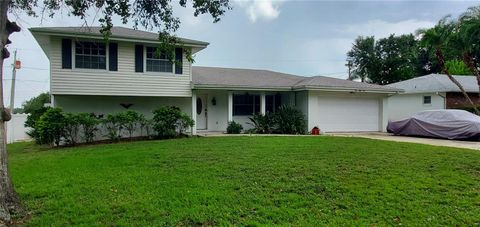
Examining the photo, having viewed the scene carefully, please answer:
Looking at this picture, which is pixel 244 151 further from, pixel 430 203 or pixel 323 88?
pixel 323 88

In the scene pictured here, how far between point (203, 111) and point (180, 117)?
3.79 m

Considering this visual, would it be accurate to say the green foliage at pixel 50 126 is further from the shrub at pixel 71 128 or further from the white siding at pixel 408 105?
the white siding at pixel 408 105

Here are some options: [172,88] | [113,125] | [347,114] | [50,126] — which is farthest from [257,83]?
[50,126]

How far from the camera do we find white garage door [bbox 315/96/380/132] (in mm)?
18125

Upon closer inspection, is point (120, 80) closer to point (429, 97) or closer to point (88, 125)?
point (88, 125)

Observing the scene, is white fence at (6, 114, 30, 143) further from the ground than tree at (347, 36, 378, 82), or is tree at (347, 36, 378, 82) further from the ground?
tree at (347, 36, 378, 82)

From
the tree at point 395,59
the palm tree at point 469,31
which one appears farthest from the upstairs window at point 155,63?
the tree at point 395,59

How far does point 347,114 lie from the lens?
1875cm

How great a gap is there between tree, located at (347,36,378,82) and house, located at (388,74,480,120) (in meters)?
15.1

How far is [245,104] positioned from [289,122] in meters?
2.87

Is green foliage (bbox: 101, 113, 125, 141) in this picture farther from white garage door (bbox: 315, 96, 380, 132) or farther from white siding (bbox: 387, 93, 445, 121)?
white siding (bbox: 387, 93, 445, 121)

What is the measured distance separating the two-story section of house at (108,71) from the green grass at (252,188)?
5072 millimetres

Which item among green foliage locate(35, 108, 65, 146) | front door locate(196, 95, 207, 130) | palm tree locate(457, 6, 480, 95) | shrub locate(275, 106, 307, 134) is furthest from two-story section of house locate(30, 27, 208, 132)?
palm tree locate(457, 6, 480, 95)

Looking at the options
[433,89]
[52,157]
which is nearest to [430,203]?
[52,157]
